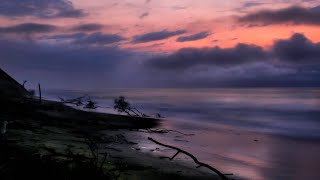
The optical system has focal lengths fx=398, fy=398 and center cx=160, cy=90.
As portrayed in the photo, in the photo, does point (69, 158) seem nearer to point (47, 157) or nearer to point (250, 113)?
point (47, 157)

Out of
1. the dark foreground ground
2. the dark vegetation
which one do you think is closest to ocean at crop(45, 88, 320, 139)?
the dark foreground ground

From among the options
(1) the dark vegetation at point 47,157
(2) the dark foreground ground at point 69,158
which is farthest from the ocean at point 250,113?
(1) the dark vegetation at point 47,157

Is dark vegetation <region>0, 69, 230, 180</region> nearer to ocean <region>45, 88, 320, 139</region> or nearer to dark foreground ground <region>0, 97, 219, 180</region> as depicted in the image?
dark foreground ground <region>0, 97, 219, 180</region>

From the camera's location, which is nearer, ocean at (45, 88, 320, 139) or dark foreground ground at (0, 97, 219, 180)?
dark foreground ground at (0, 97, 219, 180)

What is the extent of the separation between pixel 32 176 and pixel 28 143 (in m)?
3.92

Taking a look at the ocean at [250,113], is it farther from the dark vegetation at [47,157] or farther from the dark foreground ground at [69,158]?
the dark vegetation at [47,157]

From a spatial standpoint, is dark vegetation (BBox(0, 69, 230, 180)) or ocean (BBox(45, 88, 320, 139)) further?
ocean (BBox(45, 88, 320, 139))

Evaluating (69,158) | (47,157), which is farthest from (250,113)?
(47,157)

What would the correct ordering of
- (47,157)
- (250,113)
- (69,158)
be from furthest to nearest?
1. (250,113)
2. (69,158)
3. (47,157)

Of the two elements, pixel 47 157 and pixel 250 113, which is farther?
pixel 250 113

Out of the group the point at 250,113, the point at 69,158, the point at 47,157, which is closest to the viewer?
the point at 47,157

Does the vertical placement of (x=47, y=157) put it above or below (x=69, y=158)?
above

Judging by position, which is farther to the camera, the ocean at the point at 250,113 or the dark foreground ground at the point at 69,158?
the ocean at the point at 250,113

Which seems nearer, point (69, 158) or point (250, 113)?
point (69, 158)
